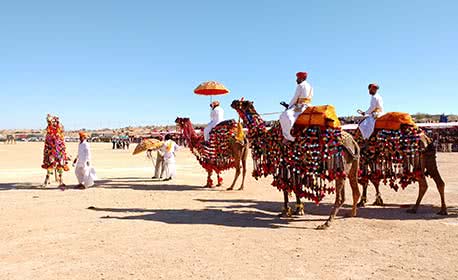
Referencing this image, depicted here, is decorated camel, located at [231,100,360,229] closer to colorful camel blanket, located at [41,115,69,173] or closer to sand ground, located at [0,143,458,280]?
sand ground, located at [0,143,458,280]

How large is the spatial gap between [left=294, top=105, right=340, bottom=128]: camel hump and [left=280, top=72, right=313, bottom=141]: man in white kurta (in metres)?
0.14

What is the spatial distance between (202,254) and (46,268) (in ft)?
6.62

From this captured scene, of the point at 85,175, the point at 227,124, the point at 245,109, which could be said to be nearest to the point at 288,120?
the point at 245,109

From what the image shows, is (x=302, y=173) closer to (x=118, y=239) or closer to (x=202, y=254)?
(x=202, y=254)

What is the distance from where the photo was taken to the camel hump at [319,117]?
281 inches

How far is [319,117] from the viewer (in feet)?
23.6

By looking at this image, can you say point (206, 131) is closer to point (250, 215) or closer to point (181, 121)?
point (181, 121)

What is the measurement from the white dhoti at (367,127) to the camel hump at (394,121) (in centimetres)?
11

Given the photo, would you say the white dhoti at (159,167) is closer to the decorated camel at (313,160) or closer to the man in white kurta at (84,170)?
the man in white kurta at (84,170)

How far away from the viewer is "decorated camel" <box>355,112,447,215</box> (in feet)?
27.1

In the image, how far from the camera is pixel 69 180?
48.0ft

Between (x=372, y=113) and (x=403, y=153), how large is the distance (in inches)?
49.7

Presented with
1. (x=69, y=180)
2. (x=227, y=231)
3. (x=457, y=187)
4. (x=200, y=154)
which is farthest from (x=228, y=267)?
(x=69, y=180)

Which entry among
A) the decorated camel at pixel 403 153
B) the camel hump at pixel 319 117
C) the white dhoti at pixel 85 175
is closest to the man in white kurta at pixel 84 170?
the white dhoti at pixel 85 175
